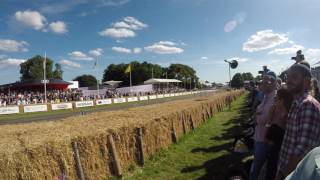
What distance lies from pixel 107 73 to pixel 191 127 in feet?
479

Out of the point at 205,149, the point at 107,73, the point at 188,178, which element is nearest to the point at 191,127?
the point at 205,149

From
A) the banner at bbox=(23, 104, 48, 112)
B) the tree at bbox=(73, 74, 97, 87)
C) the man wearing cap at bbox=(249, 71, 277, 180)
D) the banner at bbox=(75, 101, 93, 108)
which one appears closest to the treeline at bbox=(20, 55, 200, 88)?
the tree at bbox=(73, 74, 97, 87)

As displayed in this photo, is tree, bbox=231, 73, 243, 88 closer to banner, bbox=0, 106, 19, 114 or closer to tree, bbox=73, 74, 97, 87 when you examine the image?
tree, bbox=73, 74, 97, 87

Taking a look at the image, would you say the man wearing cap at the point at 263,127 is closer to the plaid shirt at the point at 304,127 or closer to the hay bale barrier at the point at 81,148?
the plaid shirt at the point at 304,127

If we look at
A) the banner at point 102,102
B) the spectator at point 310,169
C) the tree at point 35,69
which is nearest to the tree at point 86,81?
the tree at point 35,69

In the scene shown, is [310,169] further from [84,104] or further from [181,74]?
[181,74]

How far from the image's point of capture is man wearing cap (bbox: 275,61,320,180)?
3.60m

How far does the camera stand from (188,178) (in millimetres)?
8602

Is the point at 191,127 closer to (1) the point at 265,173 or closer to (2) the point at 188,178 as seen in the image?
(2) the point at 188,178

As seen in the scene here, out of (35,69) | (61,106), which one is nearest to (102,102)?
(61,106)

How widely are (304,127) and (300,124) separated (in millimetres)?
67

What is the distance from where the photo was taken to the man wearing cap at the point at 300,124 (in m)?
3.60

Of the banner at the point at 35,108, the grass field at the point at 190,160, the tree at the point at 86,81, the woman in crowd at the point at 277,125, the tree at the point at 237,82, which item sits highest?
the tree at the point at 86,81

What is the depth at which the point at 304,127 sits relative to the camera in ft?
11.9
